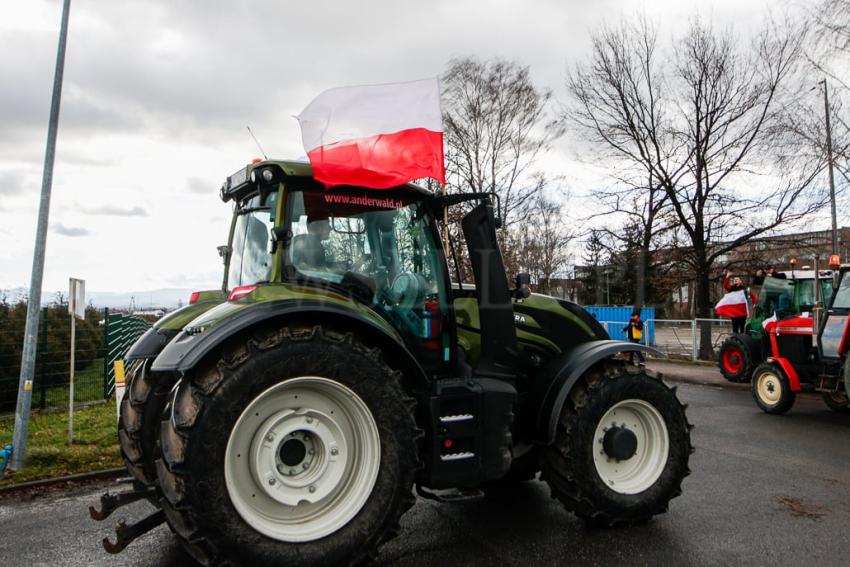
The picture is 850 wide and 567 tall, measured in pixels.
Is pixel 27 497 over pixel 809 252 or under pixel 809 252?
under

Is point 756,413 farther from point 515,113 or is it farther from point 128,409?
point 515,113

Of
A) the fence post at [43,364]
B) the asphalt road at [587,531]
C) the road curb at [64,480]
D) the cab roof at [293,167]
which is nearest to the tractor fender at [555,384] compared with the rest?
the asphalt road at [587,531]

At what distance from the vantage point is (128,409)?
4250 millimetres

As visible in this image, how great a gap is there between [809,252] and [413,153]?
17.7 metres

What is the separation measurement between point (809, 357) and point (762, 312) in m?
3.93

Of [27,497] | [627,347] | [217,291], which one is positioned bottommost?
[27,497]

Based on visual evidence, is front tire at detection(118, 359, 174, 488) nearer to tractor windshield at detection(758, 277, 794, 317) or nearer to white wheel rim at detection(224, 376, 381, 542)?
white wheel rim at detection(224, 376, 381, 542)

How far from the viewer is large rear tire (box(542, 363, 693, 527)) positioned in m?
4.22

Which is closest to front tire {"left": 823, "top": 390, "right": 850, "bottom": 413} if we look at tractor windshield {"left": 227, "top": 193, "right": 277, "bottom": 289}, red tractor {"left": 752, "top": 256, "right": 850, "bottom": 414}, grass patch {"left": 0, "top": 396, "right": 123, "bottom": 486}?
red tractor {"left": 752, "top": 256, "right": 850, "bottom": 414}

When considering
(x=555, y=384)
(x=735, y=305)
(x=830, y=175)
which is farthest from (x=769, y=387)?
(x=830, y=175)

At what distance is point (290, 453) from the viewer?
3426 mm

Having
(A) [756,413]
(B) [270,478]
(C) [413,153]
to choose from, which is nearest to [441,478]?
(B) [270,478]

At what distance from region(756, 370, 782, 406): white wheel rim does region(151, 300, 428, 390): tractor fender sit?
27.5 ft

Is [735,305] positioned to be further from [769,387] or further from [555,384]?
[555,384]
